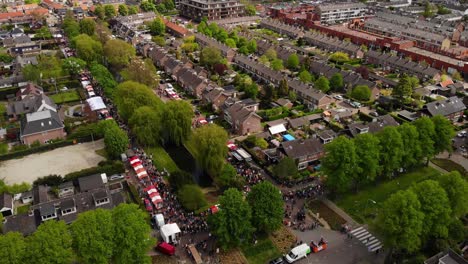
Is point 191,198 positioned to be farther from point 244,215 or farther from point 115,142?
point 115,142

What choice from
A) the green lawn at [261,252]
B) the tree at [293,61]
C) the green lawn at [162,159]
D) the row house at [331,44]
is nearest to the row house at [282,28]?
the row house at [331,44]

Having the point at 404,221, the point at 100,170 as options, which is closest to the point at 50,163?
the point at 100,170

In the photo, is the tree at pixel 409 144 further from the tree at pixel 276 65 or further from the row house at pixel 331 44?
the row house at pixel 331 44

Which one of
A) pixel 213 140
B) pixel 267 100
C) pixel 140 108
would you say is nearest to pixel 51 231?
pixel 213 140

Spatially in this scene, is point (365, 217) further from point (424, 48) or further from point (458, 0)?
point (458, 0)

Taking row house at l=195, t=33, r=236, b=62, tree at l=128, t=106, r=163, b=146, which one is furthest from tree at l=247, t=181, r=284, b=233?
row house at l=195, t=33, r=236, b=62
